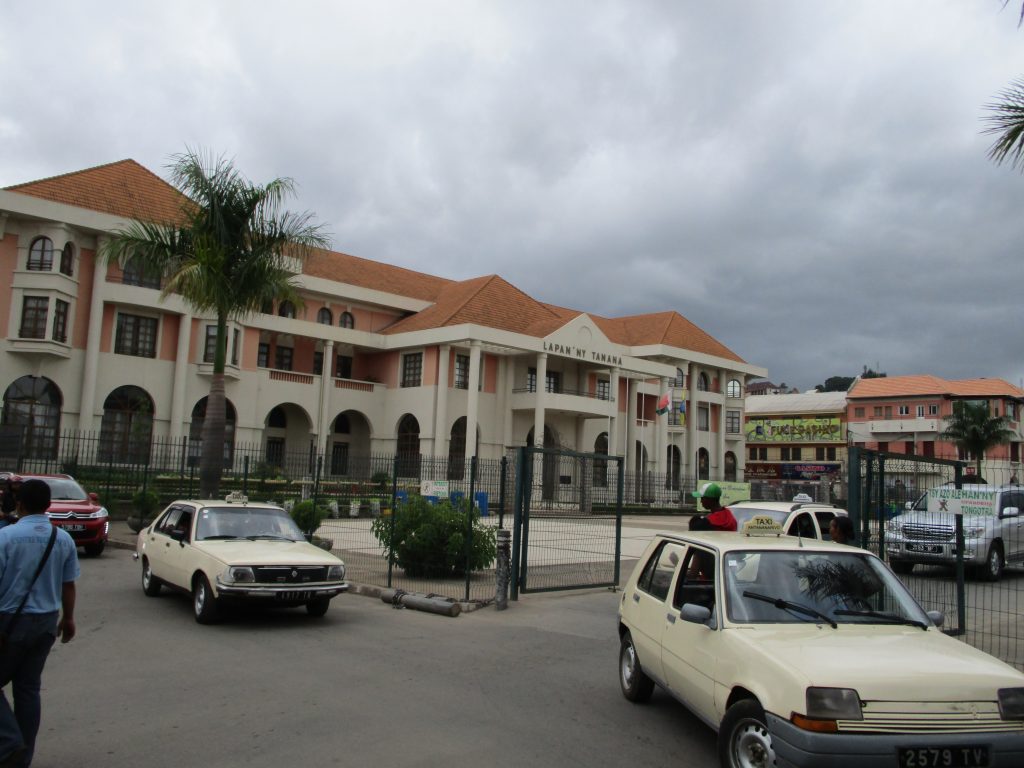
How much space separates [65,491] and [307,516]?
4.83 m

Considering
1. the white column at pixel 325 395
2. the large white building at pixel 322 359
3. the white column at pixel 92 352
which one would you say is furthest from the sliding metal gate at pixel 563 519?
the white column at pixel 325 395

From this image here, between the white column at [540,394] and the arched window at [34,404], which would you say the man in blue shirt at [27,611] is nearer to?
the arched window at [34,404]

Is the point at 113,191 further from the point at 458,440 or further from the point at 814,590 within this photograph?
the point at 814,590

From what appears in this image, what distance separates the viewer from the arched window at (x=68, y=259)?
111 feet

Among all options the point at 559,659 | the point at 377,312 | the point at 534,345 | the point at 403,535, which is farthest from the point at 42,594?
the point at 377,312

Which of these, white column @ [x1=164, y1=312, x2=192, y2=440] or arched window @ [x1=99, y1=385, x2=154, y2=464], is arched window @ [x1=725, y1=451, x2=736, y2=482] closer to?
white column @ [x1=164, y1=312, x2=192, y2=440]

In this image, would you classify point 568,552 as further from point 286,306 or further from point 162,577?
point 286,306

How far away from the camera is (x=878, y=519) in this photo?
10141 millimetres

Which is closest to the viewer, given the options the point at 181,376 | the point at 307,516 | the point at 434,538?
the point at 434,538

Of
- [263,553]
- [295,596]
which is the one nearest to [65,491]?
[263,553]

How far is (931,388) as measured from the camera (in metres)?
72.1

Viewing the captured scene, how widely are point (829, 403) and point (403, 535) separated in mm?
74062

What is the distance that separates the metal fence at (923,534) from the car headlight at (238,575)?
7.10m

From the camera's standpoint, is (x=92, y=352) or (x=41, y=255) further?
(x=92, y=352)
